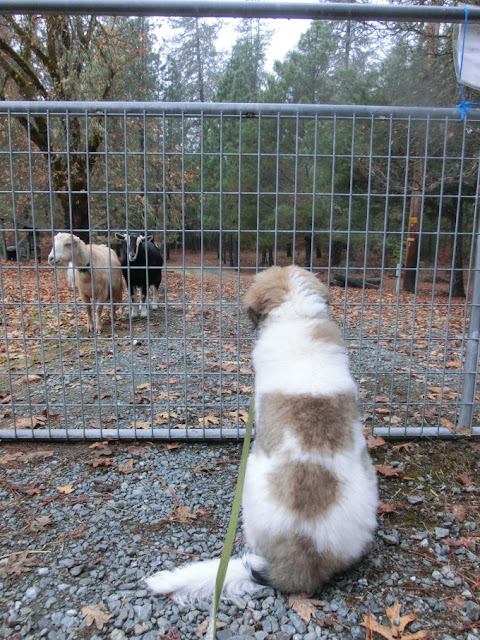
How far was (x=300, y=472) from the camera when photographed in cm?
182

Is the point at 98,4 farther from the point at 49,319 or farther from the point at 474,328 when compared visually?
the point at 49,319

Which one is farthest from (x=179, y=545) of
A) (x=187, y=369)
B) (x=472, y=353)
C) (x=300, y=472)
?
(x=187, y=369)

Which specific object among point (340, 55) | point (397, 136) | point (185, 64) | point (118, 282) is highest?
point (185, 64)

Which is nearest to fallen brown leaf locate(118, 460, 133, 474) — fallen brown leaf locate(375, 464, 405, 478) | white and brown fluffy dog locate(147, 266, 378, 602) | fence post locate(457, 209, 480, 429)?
white and brown fluffy dog locate(147, 266, 378, 602)

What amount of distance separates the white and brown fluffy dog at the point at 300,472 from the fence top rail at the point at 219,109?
A: 151 centimetres

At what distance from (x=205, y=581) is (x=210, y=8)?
3.21 meters

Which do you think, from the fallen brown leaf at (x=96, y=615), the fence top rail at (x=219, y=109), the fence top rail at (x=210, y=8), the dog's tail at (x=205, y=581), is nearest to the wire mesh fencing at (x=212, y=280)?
the fence top rail at (x=219, y=109)

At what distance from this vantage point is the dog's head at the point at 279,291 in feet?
7.07

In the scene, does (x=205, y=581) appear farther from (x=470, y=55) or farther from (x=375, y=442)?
(x=470, y=55)

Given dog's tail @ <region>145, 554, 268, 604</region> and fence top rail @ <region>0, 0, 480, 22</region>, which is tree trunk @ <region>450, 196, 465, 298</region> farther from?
dog's tail @ <region>145, 554, 268, 604</region>

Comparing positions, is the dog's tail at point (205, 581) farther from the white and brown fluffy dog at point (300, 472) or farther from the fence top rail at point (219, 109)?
the fence top rail at point (219, 109)

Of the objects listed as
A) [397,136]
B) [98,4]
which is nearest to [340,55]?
[397,136]

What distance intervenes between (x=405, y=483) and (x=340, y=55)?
618 inches

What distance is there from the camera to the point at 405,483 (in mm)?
2828
